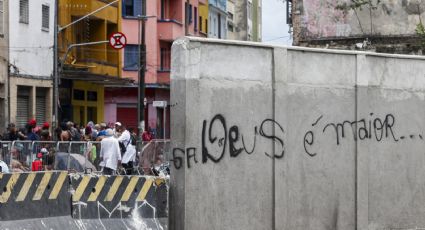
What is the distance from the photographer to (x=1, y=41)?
4262cm

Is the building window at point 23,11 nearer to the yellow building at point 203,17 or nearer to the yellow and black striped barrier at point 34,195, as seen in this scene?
the yellow and black striped barrier at point 34,195

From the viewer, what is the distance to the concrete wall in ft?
53.3

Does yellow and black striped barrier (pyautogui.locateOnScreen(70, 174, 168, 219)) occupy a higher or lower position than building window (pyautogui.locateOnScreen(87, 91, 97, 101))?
lower

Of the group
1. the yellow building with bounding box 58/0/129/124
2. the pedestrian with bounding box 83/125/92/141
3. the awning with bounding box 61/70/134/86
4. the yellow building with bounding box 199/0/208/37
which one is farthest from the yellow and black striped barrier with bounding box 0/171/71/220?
the yellow building with bounding box 199/0/208/37

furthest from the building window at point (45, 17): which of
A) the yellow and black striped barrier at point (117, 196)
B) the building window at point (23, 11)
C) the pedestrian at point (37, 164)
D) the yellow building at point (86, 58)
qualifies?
the yellow and black striped barrier at point (117, 196)

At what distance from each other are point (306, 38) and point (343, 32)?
1292mm

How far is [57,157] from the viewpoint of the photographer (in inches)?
1100

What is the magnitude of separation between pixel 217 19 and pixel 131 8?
69.1ft

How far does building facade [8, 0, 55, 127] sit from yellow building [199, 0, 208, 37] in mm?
32051

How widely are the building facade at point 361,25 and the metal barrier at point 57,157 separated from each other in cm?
979

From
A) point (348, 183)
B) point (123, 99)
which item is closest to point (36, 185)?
point (348, 183)

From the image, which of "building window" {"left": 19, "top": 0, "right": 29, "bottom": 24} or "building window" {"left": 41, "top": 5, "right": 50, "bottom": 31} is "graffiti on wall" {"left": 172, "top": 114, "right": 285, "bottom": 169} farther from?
"building window" {"left": 41, "top": 5, "right": 50, "bottom": 31}

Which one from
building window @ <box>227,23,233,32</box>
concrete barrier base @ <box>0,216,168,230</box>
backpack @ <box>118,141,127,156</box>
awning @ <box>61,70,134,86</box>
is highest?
building window @ <box>227,23,233,32</box>

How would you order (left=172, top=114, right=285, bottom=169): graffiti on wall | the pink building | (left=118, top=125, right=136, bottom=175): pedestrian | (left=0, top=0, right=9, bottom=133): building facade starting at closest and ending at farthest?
(left=172, top=114, right=285, bottom=169): graffiti on wall → (left=118, top=125, right=136, bottom=175): pedestrian → (left=0, top=0, right=9, bottom=133): building facade → the pink building
